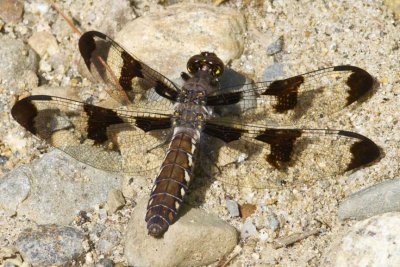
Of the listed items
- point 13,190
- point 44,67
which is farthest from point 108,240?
point 44,67

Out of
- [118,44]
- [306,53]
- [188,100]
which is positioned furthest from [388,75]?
[118,44]

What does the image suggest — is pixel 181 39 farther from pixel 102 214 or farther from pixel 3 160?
pixel 3 160

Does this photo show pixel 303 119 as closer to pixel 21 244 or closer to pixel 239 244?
pixel 239 244

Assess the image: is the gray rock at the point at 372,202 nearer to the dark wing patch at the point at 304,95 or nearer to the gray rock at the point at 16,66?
the dark wing patch at the point at 304,95

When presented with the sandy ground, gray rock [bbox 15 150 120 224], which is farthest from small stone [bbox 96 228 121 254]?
the sandy ground

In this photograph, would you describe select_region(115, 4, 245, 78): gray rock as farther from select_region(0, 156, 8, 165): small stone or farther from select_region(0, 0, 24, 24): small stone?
select_region(0, 156, 8, 165): small stone
